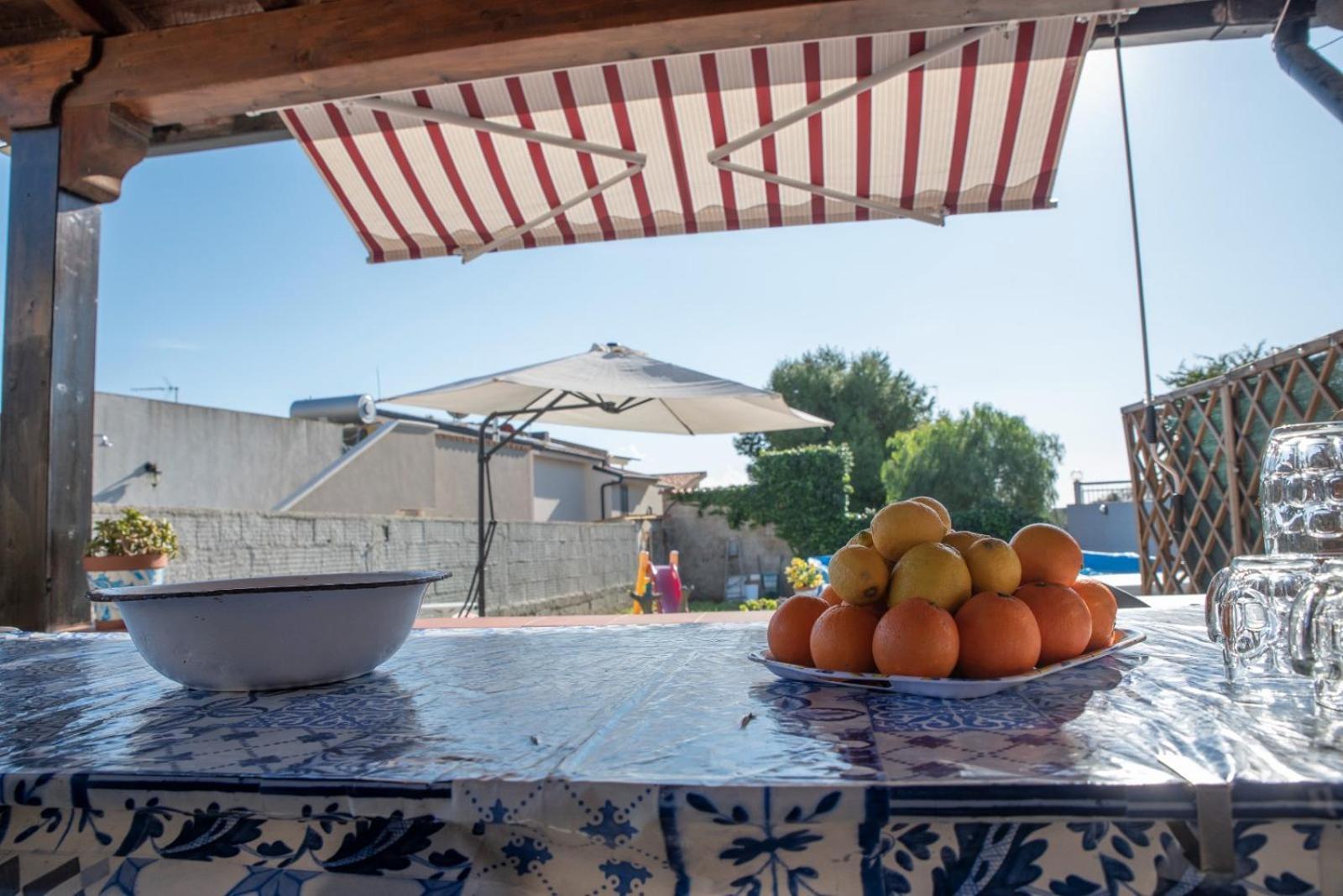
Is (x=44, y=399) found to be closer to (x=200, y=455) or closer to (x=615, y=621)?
(x=615, y=621)

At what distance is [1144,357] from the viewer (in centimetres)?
376

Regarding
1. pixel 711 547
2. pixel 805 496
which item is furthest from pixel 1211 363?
pixel 711 547

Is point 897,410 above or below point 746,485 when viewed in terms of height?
above

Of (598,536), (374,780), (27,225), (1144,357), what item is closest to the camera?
(374,780)

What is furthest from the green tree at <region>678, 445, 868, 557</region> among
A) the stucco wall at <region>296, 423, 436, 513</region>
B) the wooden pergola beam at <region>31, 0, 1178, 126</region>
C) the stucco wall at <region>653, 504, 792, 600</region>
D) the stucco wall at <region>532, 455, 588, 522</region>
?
the wooden pergola beam at <region>31, 0, 1178, 126</region>

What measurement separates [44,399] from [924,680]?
2180 mm

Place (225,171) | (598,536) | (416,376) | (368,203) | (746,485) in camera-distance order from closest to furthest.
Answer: (368,203) → (225,171) → (598,536) → (746,485) → (416,376)

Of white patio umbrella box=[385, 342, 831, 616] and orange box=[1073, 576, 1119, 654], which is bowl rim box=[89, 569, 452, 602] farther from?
white patio umbrella box=[385, 342, 831, 616]

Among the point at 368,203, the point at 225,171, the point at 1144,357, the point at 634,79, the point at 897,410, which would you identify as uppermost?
the point at 225,171

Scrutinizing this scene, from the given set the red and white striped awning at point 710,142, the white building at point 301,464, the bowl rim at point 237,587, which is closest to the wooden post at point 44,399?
the red and white striped awning at point 710,142

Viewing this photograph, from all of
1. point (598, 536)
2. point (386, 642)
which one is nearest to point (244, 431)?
point (598, 536)

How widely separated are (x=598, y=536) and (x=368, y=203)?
8.92 meters

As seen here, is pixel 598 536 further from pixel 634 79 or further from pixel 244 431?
pixel 634 79

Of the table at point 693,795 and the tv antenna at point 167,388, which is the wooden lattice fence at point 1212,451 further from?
the tv antenna at point 167,388
